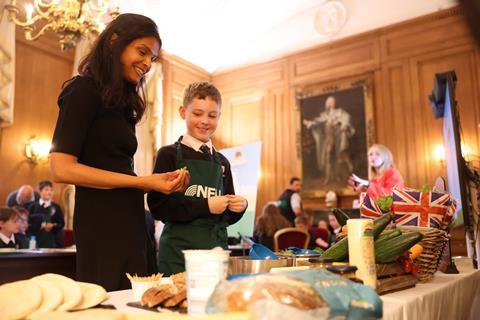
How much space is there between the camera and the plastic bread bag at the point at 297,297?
23.2 inches

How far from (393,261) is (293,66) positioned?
733 cm

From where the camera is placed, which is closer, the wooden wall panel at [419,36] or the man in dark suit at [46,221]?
the man in dark suit at [46,221]

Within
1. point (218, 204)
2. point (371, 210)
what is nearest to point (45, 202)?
point (218, 204)

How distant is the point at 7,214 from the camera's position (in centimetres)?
370

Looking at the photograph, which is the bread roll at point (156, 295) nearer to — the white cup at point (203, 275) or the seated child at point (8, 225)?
the white cup at point (203, 275)

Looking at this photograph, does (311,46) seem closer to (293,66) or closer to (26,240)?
(293,66)

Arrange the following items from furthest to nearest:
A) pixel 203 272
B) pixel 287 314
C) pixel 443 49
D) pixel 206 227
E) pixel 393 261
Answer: pixel 443 49
pixel 206 227
pixel 393 261
pixel 203 272
pixel 287 314

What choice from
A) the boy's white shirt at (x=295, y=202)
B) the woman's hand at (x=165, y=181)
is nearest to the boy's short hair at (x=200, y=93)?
the woman's hand at (x=165, y=181)

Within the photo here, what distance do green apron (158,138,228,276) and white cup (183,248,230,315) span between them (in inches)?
32.9

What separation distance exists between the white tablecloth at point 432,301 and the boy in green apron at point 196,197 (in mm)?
522

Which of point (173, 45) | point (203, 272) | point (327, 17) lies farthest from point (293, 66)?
point (203, 272)

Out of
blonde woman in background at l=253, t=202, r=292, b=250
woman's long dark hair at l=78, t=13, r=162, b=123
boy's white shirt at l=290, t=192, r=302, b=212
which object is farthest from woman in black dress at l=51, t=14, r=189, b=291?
boy's white shirt at l=290, t=192, r=302, b=212

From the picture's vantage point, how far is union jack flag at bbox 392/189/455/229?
1506mm

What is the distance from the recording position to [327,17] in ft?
25.8
